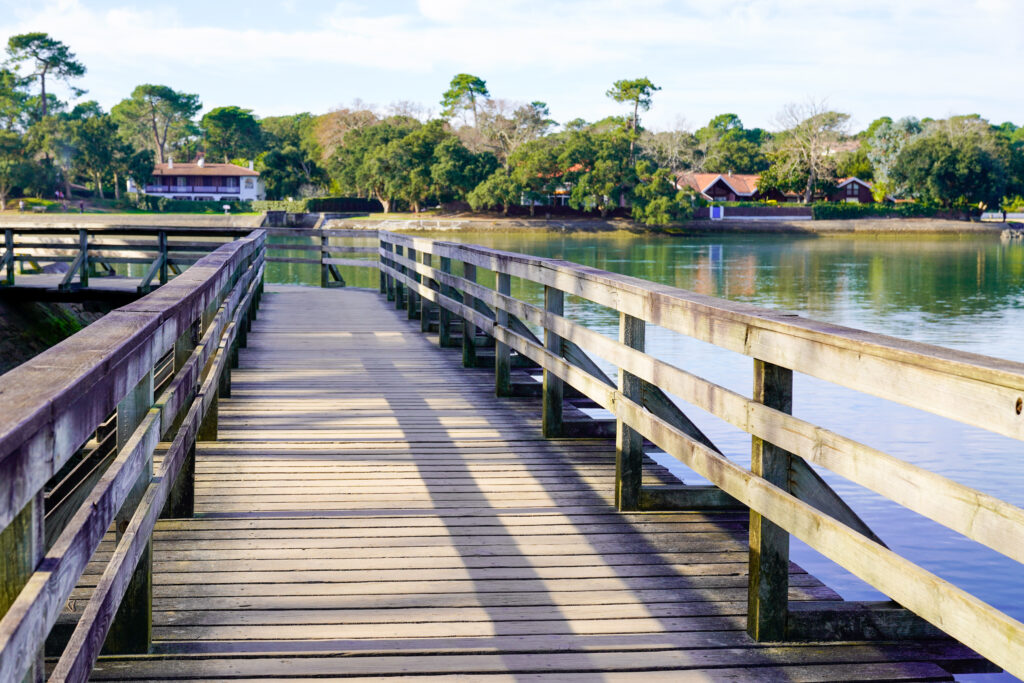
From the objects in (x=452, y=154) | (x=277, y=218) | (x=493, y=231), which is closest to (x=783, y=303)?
(x=493, y=231)

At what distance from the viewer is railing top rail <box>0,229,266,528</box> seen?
140 cm

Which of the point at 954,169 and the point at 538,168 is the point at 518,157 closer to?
the point at 538,168

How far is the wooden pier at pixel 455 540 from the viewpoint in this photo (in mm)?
1927

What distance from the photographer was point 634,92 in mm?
87188

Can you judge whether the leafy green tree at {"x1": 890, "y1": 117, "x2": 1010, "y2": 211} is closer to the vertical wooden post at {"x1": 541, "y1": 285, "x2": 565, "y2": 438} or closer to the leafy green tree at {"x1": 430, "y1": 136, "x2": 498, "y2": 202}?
the leafy green tree at {"x1": 430, "y1": 136, "x2": 498, "y2": 202}

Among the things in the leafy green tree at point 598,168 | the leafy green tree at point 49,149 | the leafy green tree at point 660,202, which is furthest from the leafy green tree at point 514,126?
the leafy green tree at point 49,149

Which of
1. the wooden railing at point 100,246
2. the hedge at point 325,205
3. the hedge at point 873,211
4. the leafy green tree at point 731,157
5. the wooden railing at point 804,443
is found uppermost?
the leafy green tree at point 731,157

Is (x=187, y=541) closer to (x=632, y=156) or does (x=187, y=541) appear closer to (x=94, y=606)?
(x=94, y=606)

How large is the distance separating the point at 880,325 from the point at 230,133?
318ft

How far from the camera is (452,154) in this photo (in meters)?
71.3

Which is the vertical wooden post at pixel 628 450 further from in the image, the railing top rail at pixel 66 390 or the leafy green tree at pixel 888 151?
the leafy green tree at pixel 888 151

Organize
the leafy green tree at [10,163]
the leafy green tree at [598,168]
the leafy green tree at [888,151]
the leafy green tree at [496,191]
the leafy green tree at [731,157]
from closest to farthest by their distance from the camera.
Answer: the leafy green tree at [598,168] < the leafy green tree at [496,191] < the leafy green tree at [10,163] < the leafy green tree at [888,151] < the leafy green tree at [731,157]

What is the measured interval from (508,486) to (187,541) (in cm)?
151

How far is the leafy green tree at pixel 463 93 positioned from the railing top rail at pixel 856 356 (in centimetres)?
8995
